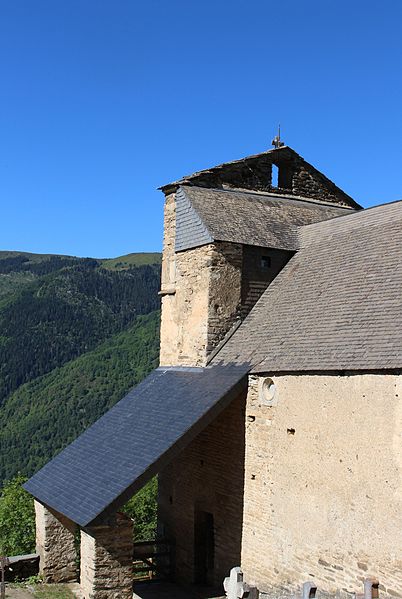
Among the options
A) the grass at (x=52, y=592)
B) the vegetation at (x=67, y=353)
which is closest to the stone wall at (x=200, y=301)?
the grass at (x=52, y=592)

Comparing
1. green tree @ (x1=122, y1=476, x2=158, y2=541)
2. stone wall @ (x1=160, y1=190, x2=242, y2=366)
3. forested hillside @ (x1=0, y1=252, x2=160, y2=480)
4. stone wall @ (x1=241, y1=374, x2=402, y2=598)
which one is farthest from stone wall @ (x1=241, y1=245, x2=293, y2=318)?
forested hillside @ (x1=0, y1=252, x2=160, y2=480)

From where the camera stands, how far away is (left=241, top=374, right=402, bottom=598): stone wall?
388 inches

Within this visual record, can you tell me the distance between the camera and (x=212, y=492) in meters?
14.5

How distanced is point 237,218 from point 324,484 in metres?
6.72

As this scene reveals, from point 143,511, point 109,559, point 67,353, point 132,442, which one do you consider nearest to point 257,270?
point 132,442

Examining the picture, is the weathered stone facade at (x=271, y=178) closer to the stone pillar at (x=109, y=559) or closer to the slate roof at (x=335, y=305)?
the slate roof at (x=335, y=305)

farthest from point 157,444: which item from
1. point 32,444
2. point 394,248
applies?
point 32,444

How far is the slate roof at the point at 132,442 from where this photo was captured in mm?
11734

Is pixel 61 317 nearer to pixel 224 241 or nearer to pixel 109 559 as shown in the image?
pixel 224 241

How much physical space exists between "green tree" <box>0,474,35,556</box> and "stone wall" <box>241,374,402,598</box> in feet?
61.3

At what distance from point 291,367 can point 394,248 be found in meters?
2.91

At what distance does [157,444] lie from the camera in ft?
40.2

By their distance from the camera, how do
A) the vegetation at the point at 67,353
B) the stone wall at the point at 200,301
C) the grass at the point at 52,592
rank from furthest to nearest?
the vegetation at the point at 67,353 → the stone wall at the point at 200,301 → the grass at the point at 52,592

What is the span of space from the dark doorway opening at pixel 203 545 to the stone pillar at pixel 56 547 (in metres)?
2.53
